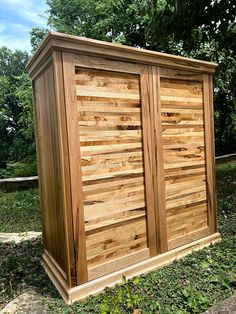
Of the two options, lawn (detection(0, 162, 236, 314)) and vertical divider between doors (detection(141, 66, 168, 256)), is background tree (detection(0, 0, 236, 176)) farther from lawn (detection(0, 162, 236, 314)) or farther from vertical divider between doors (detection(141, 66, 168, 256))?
lawn (detection(0, 162, 236, 314))

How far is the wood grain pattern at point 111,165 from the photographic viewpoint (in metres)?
2.16

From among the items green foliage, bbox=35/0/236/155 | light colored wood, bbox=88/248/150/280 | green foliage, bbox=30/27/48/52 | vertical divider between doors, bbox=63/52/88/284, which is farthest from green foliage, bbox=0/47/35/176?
vertical divider between doors, bbox=63/52/88/284

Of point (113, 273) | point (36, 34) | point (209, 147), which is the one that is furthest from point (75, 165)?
point (36, 34)

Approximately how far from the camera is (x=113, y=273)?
230 centimetres

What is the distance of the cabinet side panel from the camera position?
2154mm

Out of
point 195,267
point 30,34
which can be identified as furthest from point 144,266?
point 30,34

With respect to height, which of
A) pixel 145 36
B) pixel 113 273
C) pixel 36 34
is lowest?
pixel 113 273

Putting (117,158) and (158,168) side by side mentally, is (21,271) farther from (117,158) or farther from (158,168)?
(158,168)

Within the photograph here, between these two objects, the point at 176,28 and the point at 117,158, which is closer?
the point at 117,158

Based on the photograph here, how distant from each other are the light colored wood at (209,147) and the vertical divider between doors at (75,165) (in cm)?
147

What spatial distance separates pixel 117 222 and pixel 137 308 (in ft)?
2.13

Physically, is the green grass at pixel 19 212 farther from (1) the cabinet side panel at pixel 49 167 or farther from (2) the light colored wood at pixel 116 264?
(2) the light colored wood at pixel 116 264

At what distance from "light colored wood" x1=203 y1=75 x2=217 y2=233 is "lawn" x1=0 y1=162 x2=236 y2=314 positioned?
1.01ft

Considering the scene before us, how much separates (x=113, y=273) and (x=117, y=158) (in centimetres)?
93
